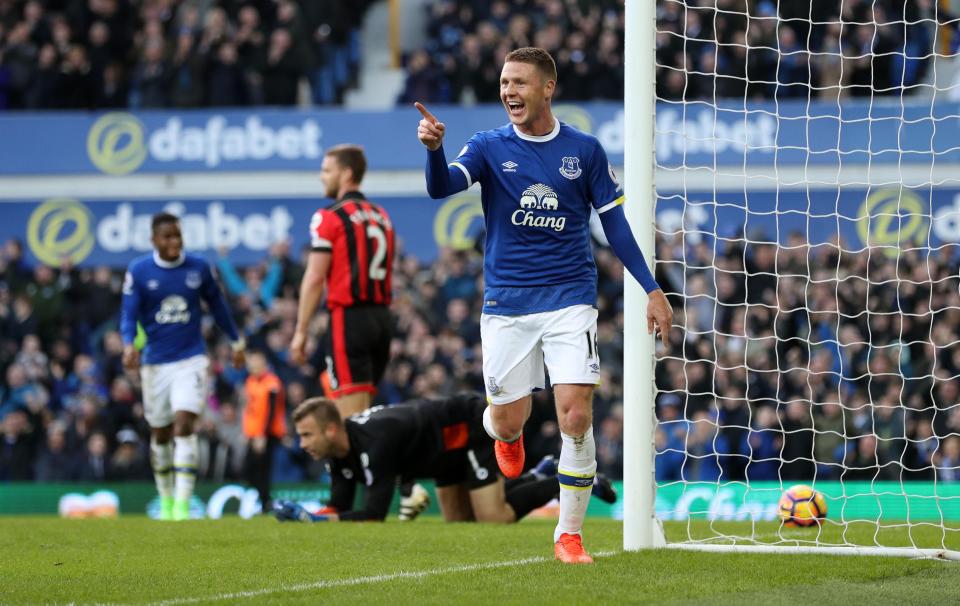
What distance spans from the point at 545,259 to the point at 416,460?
11.0 ft

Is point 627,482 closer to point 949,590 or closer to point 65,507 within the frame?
point 949,590

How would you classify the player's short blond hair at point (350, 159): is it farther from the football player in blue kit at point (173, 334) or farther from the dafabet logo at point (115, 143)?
the dafabet logo at point (115, 143)

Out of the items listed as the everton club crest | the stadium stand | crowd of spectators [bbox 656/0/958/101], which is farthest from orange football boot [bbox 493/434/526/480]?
crowd of spectators [bbox 656/0/958/101]

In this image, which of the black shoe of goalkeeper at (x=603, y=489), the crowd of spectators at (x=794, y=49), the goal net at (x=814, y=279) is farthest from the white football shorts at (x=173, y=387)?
the crowd of spectators at (x=794, y=49)

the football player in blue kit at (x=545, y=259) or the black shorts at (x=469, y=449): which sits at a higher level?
the football player in blue kit at (x=545, y=259)

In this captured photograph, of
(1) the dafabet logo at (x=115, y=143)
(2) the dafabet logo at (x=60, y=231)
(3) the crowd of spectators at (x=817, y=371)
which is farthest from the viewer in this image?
(1) the dafabet logo at (x=115, y=143)

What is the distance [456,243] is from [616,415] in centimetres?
431

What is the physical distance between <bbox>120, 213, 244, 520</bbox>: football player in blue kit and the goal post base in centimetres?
545

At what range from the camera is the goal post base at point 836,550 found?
23.3ft

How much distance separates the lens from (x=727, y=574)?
6.38 metres

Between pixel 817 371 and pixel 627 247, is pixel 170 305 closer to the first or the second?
pixel 627 247

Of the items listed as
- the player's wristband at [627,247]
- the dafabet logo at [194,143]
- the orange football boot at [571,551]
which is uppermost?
the dafabet logo at [194,143]

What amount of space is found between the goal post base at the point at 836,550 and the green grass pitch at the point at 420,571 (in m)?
0.19

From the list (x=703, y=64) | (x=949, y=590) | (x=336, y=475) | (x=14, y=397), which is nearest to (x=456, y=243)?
(x=703, y=64)
